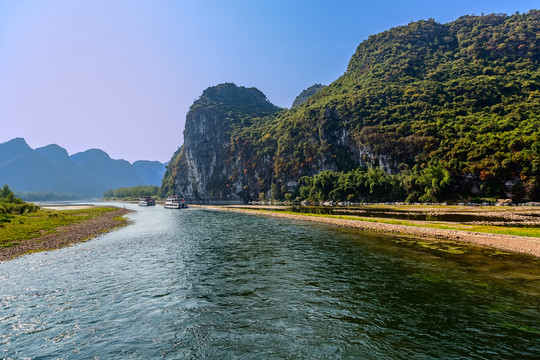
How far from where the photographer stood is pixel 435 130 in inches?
4547

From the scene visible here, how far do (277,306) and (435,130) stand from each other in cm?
13034

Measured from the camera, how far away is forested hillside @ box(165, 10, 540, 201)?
85188 mm

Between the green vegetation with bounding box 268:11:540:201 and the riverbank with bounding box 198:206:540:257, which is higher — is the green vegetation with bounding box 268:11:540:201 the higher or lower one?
the higher one

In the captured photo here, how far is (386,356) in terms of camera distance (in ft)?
34.8

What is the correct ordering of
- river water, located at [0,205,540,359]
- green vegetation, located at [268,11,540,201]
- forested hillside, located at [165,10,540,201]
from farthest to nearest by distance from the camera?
1. forested hillside, located at [165,10,540,201]
2. green vegetation, located at [268,11,540,201]
3. river water, located at [0,205,540,359]

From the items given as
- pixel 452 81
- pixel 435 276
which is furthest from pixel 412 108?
pixel 435 276

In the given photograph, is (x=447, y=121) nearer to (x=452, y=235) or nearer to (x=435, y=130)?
(x=435, y=130)

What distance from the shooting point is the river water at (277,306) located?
11.4 m

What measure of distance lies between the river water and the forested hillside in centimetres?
7687

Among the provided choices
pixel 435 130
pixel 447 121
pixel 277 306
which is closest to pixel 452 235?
pixel 277 306

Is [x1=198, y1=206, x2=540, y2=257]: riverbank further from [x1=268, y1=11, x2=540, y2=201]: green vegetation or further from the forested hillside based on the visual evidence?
[x1=268, y1=11, x2=540, y2=201]: green vegetation

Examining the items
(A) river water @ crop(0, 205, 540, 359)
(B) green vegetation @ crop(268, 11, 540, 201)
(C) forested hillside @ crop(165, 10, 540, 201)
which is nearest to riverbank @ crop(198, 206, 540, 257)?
(A) river water @ crop(0, 205, 540, 359)

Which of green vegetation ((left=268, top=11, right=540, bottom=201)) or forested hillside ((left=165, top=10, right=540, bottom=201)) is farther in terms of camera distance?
forested hillside ((left=165, top=10, right=540, bottom=201))

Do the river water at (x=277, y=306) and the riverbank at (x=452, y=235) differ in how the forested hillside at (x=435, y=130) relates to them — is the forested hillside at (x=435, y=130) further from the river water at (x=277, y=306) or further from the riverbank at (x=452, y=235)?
the river water at (x=277, y=306)
